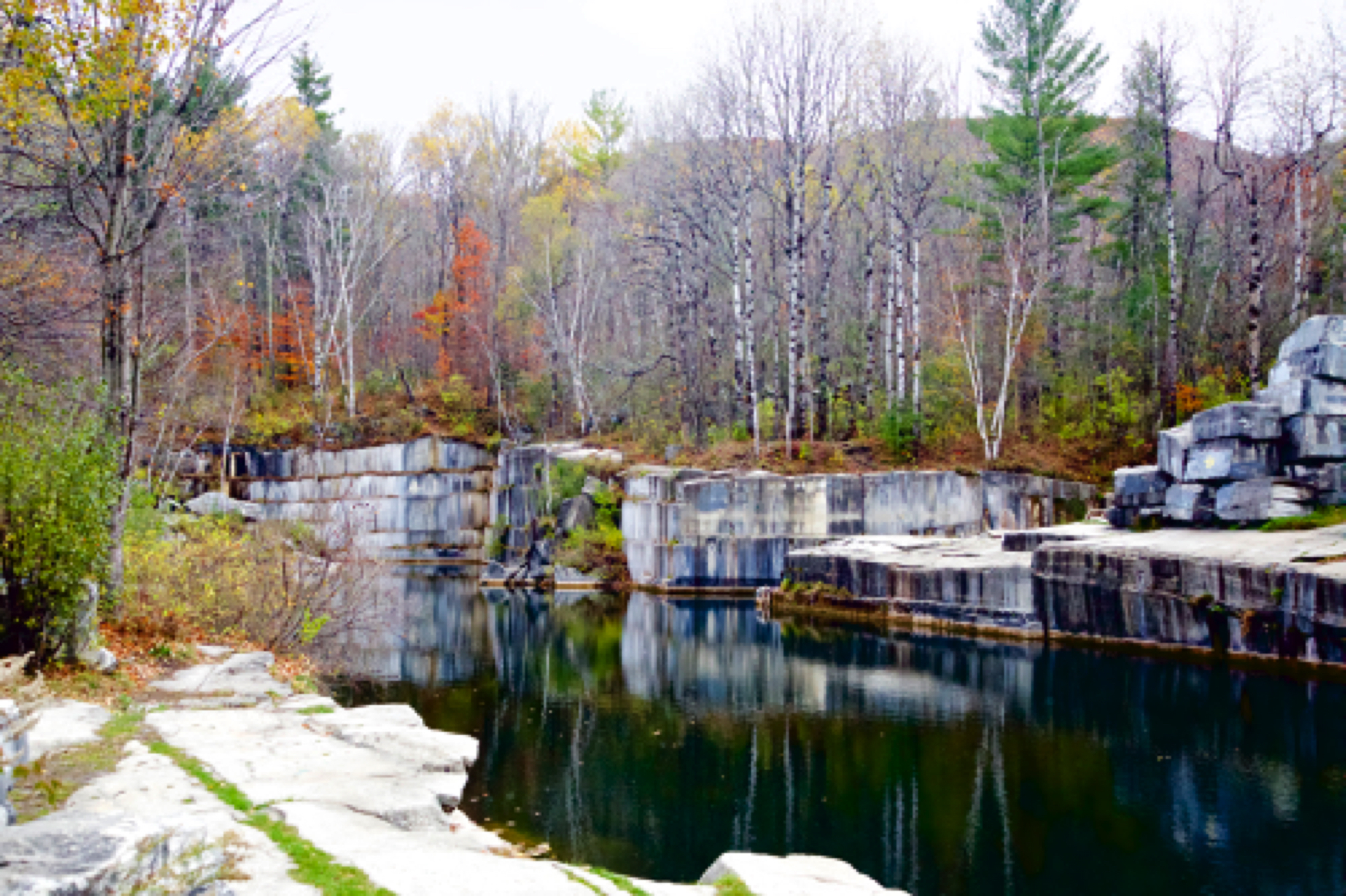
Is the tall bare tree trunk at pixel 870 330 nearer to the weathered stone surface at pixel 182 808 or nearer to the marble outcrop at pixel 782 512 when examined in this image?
the marble outcrop at pixel 782 512

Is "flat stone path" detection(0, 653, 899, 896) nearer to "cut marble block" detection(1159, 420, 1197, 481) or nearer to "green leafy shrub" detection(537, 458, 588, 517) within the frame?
"cut marble block" detection(1159, 420, 1197, 481)

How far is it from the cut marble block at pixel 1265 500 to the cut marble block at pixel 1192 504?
48 centimetres

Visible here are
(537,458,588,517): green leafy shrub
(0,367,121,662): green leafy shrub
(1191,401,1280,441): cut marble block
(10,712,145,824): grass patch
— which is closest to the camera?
(10,712,145,824): grass patch

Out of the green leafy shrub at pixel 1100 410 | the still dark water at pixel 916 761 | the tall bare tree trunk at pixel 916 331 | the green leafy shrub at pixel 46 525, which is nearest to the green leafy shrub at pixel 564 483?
the tall bare tree trunk at pixel 916 331

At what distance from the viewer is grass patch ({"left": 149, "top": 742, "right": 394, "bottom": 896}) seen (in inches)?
214

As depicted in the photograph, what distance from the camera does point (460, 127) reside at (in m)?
51.8

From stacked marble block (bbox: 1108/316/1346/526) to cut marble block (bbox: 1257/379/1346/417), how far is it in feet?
0.05

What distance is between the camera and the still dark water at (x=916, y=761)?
985 cm

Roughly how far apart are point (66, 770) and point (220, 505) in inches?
1325

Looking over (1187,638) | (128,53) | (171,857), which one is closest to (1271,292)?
(1187,638)

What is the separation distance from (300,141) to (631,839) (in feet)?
150

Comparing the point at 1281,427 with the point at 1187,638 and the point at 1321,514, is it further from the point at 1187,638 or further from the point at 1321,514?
the point at 1187,638

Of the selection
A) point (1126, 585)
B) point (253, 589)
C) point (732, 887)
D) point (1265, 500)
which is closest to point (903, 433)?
point (1126, 585)

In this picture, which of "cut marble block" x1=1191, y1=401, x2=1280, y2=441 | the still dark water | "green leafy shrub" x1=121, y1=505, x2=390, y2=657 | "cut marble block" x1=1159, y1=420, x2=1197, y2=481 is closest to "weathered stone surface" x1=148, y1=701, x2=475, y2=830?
the still dark water
